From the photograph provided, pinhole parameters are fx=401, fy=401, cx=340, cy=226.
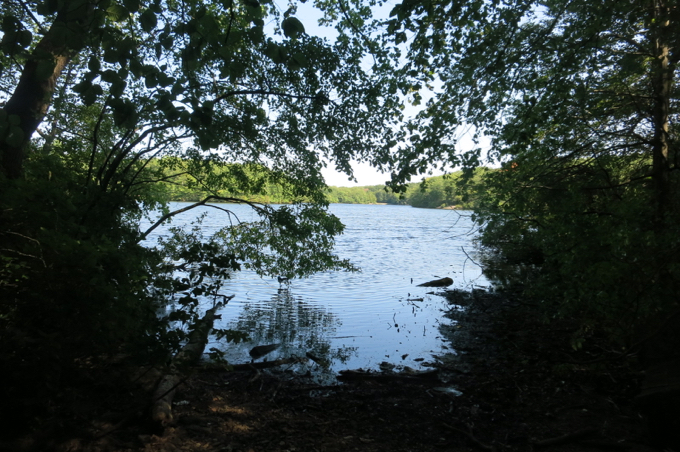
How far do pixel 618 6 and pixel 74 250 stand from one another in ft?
23.1

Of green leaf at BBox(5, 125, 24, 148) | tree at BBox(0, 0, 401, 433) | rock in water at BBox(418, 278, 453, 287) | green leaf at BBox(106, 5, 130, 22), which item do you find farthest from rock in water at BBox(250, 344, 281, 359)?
rock in water at BBox(418, 278, 453, 287)

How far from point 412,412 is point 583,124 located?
6.54 metres

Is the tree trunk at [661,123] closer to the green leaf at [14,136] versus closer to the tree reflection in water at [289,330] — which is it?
the tree reflection in water at [289,330]

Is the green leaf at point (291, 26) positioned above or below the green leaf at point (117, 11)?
below

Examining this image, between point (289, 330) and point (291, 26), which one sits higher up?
point (291, 26)

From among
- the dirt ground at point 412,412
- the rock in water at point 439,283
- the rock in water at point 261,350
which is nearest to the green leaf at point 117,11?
the dirt ground at point 412,412

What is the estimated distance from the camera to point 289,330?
36.0ft

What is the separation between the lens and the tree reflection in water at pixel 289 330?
29.1 feet

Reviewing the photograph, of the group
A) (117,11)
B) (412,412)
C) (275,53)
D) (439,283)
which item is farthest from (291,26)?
(439,283)

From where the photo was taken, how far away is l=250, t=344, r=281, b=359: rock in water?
8.80 meters

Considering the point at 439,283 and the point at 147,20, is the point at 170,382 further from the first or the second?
the point at 439,283

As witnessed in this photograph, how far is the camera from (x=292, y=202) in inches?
416

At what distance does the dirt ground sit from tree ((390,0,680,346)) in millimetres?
1088

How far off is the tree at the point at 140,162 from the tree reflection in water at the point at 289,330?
1714 mm
